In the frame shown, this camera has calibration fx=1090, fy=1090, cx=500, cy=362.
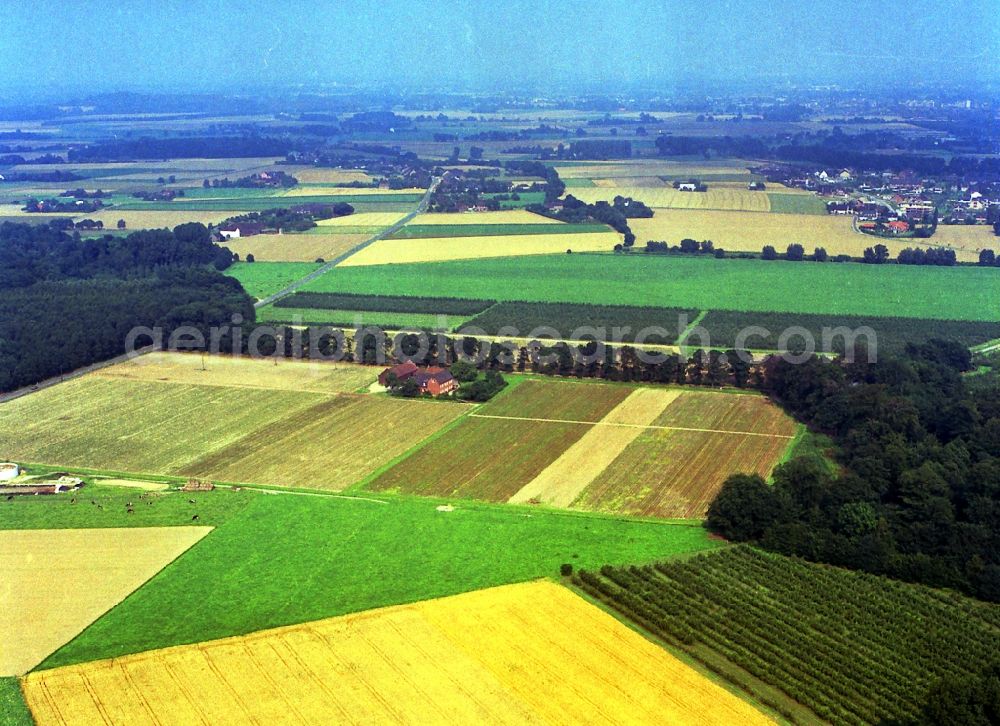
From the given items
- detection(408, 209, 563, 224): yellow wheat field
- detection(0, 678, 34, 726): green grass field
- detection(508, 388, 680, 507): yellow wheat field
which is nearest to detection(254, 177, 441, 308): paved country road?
detection(408, 209, 563, 224): yellow wheat field

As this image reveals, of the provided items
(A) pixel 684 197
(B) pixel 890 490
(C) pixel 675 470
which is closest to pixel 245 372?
(C) pixel 675 470

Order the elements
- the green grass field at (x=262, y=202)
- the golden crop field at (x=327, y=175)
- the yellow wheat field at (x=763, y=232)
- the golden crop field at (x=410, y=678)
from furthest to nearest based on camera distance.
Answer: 1. the golden crop field at (x=327, y=175)
2. the green grass field at (x=262, y=202)
3. the yellow wheat field at (x=763, y=232)
4. the golden crop field at (x=410, y=678)

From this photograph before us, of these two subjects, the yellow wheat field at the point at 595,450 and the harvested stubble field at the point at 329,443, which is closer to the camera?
the yellow wheat field at the point at 595,450

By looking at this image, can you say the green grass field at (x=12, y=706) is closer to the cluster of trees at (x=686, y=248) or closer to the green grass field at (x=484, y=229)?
the cluster of trees at (x=686, y=248)

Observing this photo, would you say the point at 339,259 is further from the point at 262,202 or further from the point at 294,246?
the point at 262,202

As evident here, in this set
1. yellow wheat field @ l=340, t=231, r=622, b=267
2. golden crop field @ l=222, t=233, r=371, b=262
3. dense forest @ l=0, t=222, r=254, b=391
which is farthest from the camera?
golden crop field @ l=222, t=233, r=371, b=262

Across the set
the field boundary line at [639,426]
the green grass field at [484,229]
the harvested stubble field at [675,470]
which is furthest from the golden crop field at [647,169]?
the harvested stubble field at [675,470]

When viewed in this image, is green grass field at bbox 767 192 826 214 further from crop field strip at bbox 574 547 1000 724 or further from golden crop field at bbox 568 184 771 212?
crop field strip at bbox 574 547 1000 724
